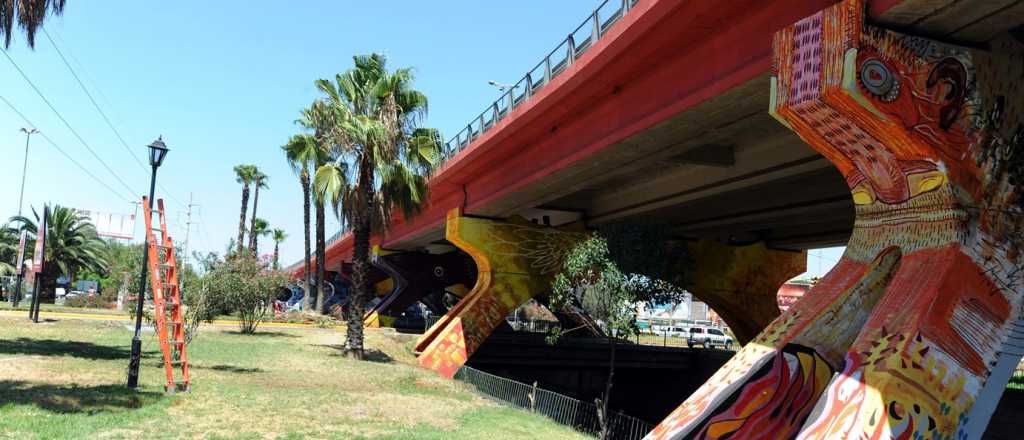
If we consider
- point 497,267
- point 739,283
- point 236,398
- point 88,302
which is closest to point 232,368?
point 236,398

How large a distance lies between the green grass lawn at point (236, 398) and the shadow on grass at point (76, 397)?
1 cm

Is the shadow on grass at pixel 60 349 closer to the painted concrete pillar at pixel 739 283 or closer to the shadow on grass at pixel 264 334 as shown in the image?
the shadow on grass at pixel 264 334

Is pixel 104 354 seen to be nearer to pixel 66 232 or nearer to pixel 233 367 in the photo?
pixel 233 367

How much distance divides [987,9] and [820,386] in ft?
15.6

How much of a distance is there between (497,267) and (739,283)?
1000cm

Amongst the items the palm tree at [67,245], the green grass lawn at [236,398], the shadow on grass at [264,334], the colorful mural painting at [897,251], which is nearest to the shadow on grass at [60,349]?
the green grass lawn at [236,398]

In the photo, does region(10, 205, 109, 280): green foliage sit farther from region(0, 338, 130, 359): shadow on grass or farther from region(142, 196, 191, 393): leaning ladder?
region(142, 196, 191, 393): leaning ladder

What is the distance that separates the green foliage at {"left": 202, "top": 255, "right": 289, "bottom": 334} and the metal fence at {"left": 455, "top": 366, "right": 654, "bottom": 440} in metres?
10.9

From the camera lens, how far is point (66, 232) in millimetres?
42938

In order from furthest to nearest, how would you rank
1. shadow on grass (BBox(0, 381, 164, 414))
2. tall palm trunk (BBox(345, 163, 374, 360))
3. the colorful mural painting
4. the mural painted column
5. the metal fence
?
the mural painted column, tall palm trunk (BBox(345, 163, 374, 360)), the metal fence, shadow on grass (BBox(0, 381, 164, 414)), the colorful mural painting

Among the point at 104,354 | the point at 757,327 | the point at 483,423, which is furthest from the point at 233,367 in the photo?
the point at 757,327

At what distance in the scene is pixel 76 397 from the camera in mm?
11062

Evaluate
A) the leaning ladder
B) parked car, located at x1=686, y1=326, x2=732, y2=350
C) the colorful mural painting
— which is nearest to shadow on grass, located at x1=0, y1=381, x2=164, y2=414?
the leaning ladder

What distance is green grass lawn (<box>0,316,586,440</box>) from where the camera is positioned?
990cm
